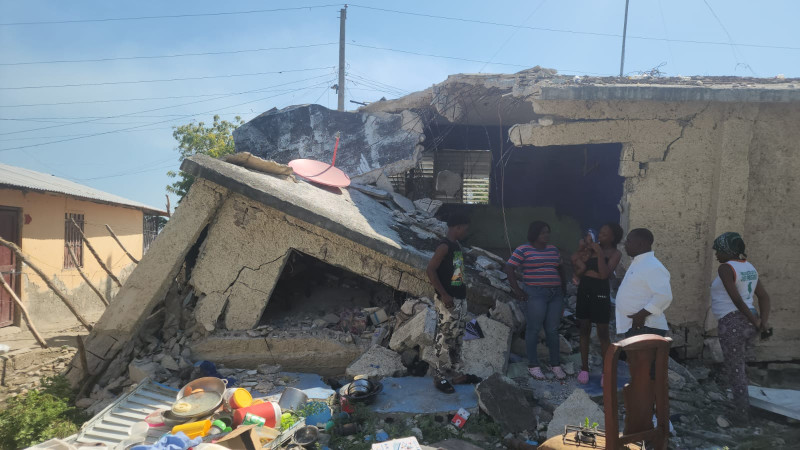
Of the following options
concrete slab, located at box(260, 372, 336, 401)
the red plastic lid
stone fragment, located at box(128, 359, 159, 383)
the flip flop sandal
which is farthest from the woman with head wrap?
stone fragment, located at box(128, 359, 159, 383)

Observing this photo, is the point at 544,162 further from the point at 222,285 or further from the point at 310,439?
the point at 310,439

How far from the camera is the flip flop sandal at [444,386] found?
4.23 meters

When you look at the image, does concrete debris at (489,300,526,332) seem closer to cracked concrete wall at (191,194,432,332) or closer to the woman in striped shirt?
the woman in striped shirt

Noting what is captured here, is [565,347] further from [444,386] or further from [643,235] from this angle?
[643,235]

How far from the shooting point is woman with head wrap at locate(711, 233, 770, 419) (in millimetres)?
3707

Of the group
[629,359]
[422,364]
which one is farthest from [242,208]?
[629,359]

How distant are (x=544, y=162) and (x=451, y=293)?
619cm

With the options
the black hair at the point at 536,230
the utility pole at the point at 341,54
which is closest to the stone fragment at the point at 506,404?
the black hair at the point at 536,230

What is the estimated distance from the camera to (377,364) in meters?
4.75

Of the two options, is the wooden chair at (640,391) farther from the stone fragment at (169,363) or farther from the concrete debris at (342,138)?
the concrete debris at (342,138)

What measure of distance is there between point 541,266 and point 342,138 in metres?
5.53

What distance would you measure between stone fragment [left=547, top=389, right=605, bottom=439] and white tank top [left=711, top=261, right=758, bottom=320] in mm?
1387

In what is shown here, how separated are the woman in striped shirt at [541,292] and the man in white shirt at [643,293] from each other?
0.82 meters

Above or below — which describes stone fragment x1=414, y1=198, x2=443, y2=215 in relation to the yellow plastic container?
above
